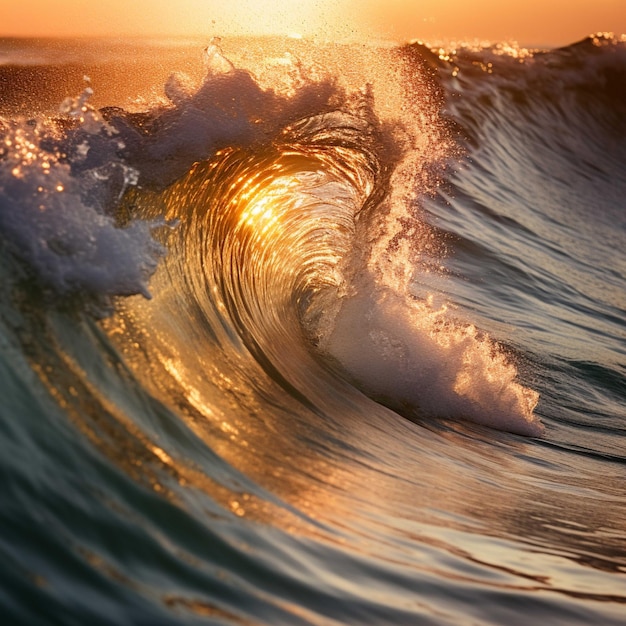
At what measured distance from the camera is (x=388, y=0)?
15414 millimetres

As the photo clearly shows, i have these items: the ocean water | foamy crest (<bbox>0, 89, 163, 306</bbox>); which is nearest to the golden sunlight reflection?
the ocean water

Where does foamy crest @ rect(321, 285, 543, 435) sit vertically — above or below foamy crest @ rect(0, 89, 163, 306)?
above

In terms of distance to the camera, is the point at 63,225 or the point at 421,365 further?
the point at 421,365

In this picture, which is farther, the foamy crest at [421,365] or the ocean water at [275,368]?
the foamy crest at [421,365]

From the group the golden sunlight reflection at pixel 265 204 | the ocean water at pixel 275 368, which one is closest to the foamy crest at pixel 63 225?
the ocean water at pixel 275 368

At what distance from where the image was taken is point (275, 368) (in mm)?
5180

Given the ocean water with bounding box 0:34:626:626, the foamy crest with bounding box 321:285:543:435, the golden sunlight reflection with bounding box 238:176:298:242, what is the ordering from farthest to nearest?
the golden sunlight reflection with bounding box 238:176:298:242 < the foamy crest with bounding box 321:285:543:435 < the ocean water with bounding box 0:34:626:626

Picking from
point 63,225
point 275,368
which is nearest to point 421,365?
point 275,368

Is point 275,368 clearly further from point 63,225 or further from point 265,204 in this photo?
point 265,204

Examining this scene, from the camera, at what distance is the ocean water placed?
259 centimetres

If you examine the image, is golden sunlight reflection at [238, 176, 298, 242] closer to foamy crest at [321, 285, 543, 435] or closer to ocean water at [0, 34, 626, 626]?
ocean water at [0, 34, 626, 626]

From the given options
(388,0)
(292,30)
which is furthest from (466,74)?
(292,30)

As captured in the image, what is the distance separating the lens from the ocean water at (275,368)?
8.50 ft

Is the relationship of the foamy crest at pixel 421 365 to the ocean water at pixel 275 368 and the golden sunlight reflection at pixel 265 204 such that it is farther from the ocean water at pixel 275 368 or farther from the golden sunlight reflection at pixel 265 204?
the golden sunlight reflection at pixel 265 204
